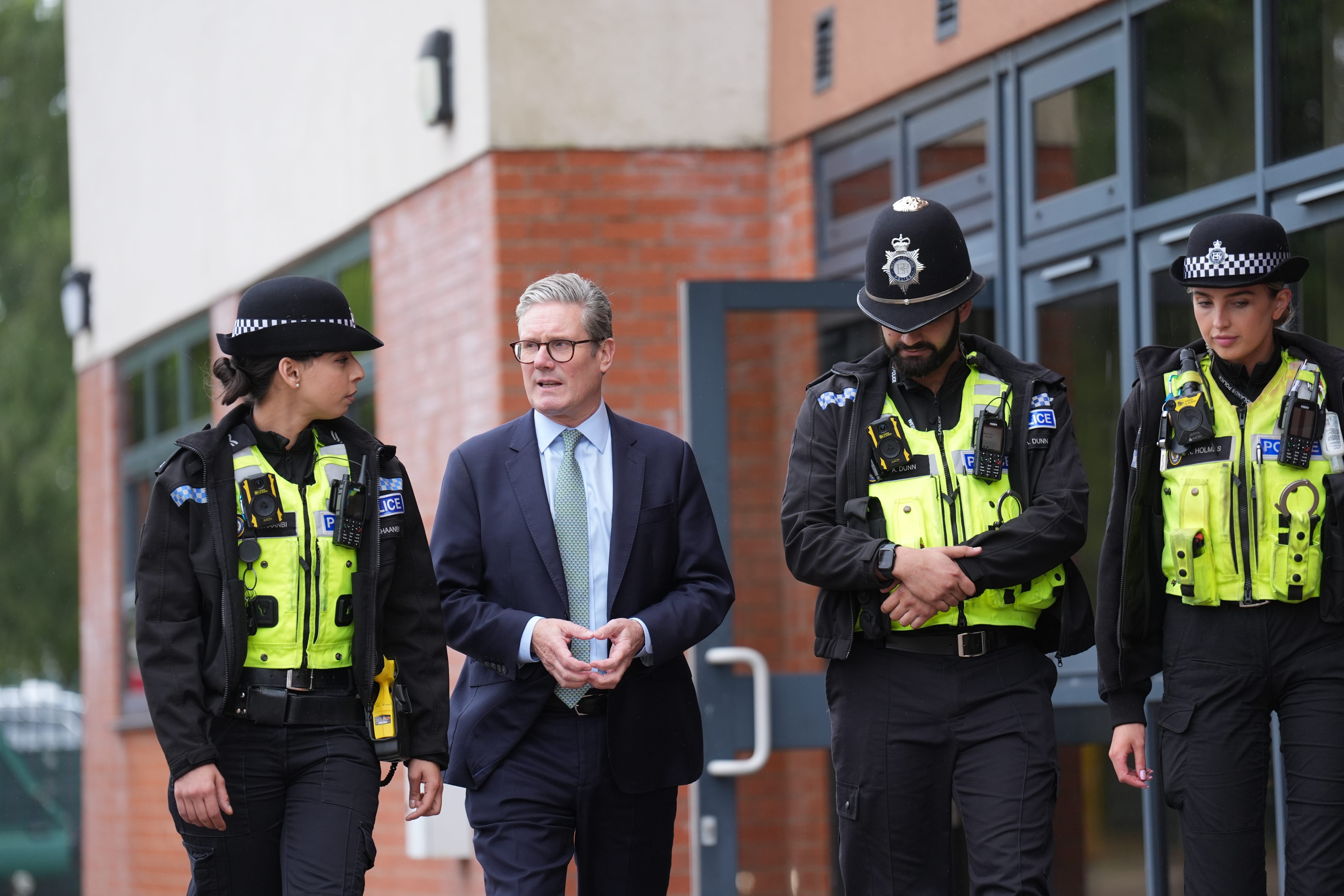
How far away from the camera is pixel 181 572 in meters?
4.34

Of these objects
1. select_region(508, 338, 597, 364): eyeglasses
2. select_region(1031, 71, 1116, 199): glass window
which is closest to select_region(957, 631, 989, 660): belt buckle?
select_region(508, 338, 597, 364): eyeglasses

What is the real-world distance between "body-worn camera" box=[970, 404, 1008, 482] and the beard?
167 millimetres

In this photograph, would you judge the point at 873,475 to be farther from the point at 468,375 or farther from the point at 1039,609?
the point at 468,375

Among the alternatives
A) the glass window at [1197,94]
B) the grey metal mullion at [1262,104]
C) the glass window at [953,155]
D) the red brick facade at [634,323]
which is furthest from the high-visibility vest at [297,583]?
the glass window at [953,155]

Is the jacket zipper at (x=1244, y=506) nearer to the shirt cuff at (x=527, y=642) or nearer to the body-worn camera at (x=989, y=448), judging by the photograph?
the body-worn camera at (x=989, y=448)

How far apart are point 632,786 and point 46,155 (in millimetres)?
20588

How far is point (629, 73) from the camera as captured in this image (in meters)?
8.29

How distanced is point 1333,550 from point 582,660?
173 centimetres

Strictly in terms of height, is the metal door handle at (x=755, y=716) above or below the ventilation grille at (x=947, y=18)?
below

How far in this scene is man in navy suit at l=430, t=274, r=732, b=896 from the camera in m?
4.53

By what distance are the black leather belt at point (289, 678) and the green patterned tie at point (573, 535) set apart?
558 mm

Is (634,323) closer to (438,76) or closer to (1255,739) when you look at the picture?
(438,76)

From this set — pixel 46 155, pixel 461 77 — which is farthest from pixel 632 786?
pixel 46 155

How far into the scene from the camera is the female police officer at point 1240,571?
4254mm
